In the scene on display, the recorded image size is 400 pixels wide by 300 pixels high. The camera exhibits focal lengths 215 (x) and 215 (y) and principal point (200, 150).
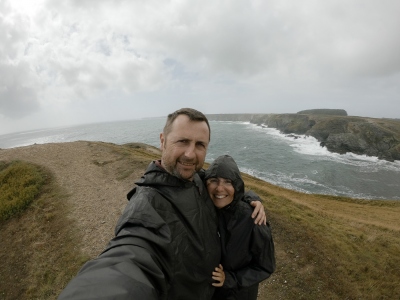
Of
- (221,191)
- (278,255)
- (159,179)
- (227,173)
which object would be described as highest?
(159,179)

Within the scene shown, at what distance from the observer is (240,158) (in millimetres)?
64625

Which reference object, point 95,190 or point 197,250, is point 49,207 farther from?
point 197,250

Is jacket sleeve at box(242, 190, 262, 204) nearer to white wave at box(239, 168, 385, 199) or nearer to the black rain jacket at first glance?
the black rain jacket

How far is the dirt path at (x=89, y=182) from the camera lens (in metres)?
10.8

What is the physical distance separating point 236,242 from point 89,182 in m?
15.9

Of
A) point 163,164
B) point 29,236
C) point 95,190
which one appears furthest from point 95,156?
point 163,164

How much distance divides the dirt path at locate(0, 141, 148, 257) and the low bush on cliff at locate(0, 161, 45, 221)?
1.30 m

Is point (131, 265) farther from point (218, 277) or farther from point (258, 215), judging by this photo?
point (258, 215)

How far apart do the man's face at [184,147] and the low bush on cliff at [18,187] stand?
14.2m

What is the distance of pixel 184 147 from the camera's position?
9.30ft

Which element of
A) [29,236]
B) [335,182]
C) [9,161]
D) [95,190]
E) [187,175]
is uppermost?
[187,175]

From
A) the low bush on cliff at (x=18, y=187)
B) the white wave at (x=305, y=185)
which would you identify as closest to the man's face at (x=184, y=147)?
the low bush on cliff at (x=18, y=187)

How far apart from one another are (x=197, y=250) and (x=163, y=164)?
1142 millimetres

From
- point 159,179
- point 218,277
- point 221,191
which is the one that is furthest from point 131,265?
point 221,191
